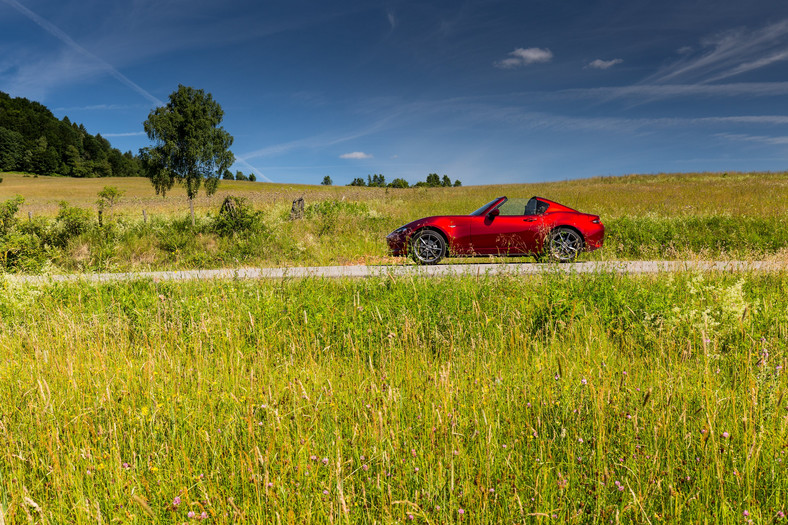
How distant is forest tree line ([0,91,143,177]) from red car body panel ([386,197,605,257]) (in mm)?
113290

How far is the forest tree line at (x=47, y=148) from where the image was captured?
109 metres

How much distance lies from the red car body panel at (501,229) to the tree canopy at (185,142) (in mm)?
25369

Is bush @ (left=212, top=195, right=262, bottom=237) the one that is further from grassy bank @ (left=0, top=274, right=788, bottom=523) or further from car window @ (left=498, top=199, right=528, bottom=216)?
grassy bank @ (left=0, top=274, right=788, bottom=523)

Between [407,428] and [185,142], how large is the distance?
3264 centimetres

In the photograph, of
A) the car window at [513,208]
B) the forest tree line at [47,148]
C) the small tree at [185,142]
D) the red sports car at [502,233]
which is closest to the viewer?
the red sports car at [502,233]

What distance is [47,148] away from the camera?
11400cm

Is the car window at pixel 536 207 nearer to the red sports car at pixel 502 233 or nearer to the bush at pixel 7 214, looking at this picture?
the red sports car at pixel 502 233

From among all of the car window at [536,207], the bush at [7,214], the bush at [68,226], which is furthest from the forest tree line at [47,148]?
the car window at [536,207]

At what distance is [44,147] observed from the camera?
4368 inches

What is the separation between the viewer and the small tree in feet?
95.4

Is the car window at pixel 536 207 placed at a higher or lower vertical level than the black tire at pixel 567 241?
higher

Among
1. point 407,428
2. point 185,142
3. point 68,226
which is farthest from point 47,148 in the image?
point 407,428

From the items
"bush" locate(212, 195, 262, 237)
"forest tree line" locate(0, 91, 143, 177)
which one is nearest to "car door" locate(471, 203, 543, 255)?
"bush" locate(212, 195, 262, 237)

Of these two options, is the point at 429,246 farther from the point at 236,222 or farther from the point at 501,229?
the point at 236,222
